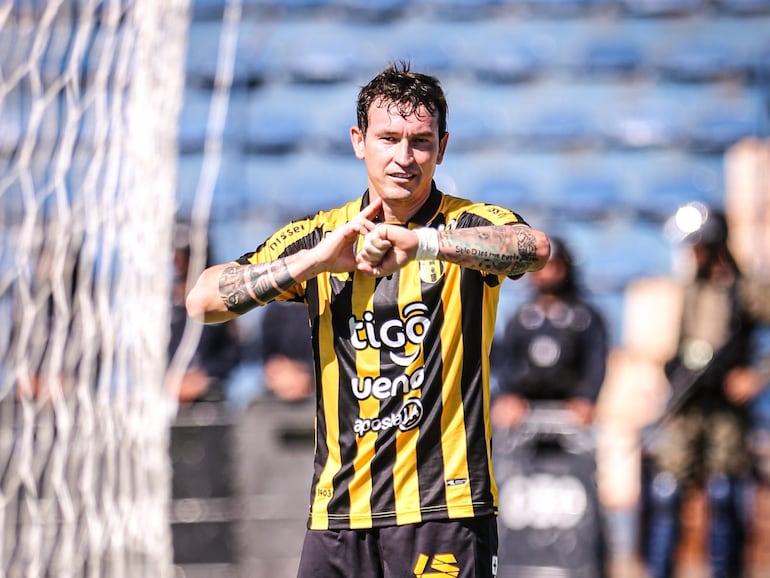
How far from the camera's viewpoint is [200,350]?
790cm

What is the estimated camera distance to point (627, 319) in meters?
10.8

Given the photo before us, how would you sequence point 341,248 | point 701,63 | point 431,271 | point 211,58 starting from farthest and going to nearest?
1. point 701,63
2. point 211,58
3. point 431,271
4. point 341,248

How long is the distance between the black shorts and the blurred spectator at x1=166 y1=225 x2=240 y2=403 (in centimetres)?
438

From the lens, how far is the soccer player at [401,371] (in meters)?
3.41

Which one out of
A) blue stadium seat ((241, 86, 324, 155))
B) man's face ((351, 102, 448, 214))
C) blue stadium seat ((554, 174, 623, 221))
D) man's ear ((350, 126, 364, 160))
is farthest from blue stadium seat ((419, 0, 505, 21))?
man's face ((351, 102, 448, 214))

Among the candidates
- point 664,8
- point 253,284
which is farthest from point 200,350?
point 664,8

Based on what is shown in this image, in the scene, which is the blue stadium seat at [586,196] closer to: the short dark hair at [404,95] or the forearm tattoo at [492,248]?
the short dark hair at [404,95]

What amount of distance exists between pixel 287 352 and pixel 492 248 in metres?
4.99

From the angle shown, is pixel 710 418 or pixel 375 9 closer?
pixel 710 418

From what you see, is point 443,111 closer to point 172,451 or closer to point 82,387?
point 82,387

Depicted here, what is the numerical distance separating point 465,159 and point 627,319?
2.00 metres

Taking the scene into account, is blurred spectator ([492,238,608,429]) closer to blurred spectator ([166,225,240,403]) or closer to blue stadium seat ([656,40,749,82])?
blurred spectator ([166,225,240,403])

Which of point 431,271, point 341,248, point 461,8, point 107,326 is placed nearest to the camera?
point 341,248

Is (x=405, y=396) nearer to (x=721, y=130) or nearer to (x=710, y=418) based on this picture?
(x=710, y=418)
